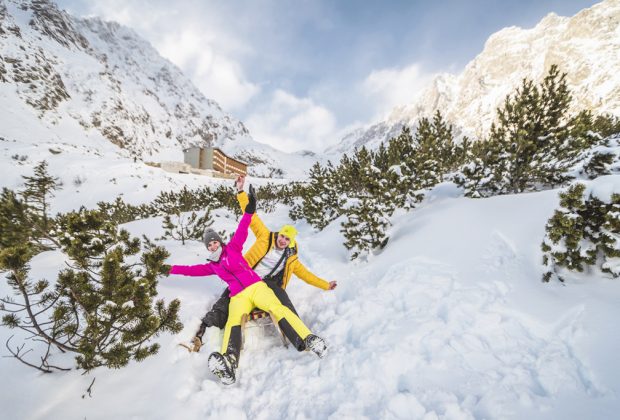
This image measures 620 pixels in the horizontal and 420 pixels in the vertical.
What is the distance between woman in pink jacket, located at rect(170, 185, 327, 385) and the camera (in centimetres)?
301

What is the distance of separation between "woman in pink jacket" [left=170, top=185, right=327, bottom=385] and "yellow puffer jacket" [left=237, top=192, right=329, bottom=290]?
1.52 ft

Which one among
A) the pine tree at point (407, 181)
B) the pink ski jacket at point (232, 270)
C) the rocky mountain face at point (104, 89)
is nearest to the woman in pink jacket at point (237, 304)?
the pink ski jacket at point (232, 270)

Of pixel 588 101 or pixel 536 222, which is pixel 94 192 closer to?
pixel 536 222

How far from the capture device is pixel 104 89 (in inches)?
3482

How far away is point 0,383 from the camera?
2445 mm

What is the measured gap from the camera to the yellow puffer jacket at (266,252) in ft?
15.3

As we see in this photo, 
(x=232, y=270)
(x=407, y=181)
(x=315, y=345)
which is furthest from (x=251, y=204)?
(x=407, y=181)

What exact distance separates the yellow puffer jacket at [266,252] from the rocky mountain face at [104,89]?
2954 inches

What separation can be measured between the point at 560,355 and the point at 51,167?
4430 cm

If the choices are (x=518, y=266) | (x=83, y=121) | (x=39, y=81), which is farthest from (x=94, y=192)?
(x=39, y=81)

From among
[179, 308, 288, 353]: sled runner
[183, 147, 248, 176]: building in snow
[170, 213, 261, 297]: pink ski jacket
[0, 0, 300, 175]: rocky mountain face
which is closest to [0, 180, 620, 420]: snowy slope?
[179, 308, 288, 353]: sled runner

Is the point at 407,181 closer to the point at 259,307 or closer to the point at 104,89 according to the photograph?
the point at 259,307

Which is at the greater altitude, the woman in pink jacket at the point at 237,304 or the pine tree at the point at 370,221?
the pine tree at the point at 370,221

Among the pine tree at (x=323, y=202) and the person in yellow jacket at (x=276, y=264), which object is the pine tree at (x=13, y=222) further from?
the pine tree at (x=323, y=202)
